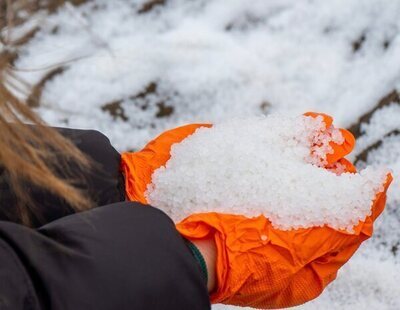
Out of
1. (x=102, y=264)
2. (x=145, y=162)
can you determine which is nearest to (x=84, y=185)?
(x=145, y=162)

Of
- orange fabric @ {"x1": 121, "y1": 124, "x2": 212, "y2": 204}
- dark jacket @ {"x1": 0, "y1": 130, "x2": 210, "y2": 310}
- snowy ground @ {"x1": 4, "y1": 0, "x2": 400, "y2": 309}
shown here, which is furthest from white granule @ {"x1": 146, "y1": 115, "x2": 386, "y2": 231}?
snowy ground @ {"x1": 4, "y1": 0, "x2": 400, "y2": 309}

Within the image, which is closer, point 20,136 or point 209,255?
point 20,136

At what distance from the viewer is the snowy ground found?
1.38 metres

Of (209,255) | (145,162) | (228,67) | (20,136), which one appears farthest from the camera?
(228,67)

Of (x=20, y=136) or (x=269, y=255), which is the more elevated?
(x=20, y=136)

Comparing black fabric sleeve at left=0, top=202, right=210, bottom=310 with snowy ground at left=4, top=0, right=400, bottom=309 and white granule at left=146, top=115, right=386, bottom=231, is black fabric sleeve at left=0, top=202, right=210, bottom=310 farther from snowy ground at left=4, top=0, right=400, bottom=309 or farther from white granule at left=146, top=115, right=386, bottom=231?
snowy ground at left=4, top=0, right=400, bottom=309

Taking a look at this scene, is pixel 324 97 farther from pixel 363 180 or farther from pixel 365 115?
pixel 363 180

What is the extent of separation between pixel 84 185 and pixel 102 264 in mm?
233

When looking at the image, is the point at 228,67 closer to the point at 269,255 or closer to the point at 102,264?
the point at 269,255

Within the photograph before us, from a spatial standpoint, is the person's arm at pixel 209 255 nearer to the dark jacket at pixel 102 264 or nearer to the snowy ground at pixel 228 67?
the dark jacket at pixel 102 264

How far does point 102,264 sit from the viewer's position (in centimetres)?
70

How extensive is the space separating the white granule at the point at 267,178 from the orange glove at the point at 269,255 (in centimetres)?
2

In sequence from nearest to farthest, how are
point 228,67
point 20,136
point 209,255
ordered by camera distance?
point 20,136 < point 209,255 < point 228,67

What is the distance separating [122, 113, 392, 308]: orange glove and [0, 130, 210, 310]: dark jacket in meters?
0.07
